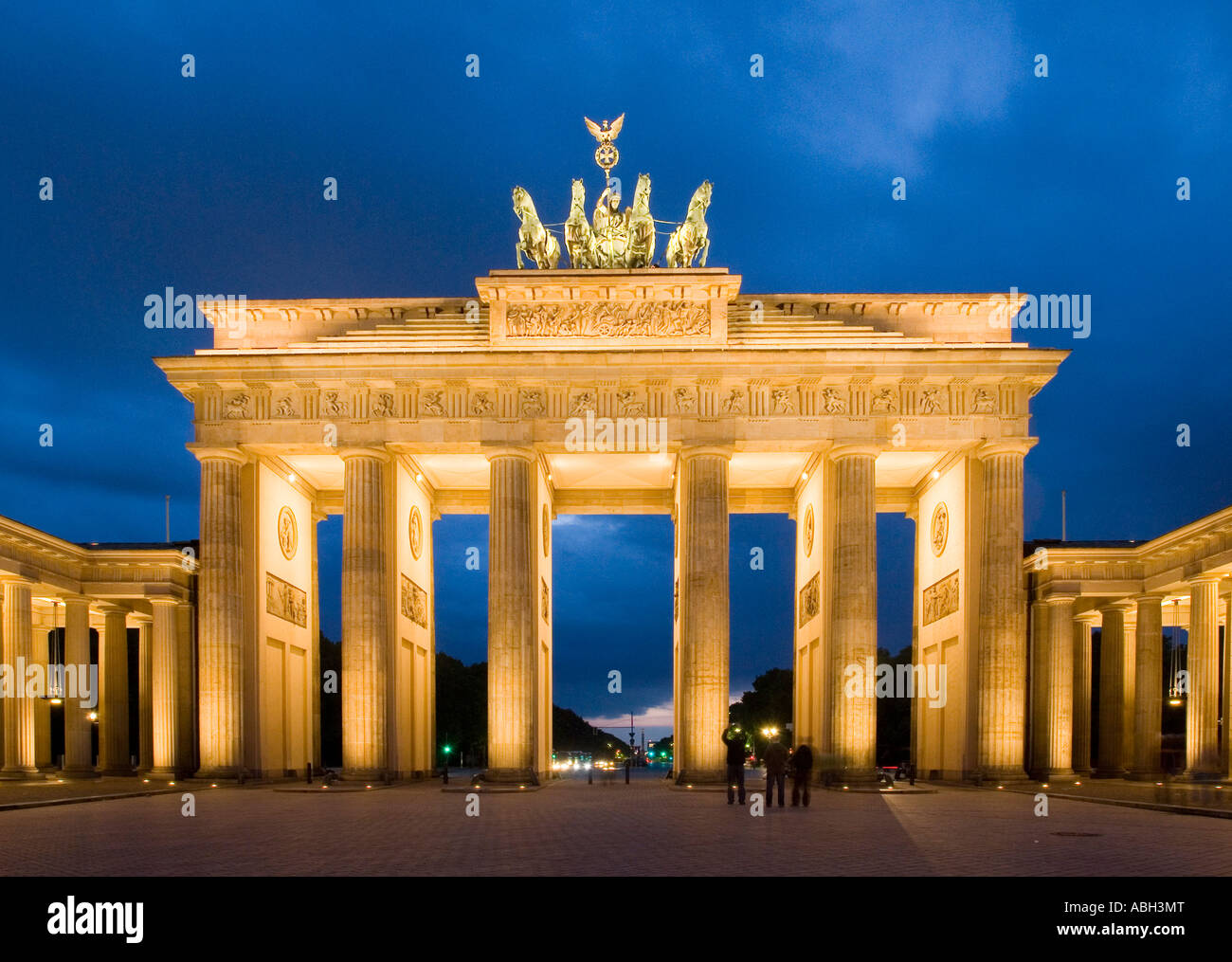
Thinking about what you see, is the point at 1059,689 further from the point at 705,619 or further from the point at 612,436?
the point at 612,436

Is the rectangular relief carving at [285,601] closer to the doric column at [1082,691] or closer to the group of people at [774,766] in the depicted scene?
the group of people at [774,766]

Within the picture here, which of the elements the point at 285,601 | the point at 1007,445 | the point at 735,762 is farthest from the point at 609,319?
the point at 735,762

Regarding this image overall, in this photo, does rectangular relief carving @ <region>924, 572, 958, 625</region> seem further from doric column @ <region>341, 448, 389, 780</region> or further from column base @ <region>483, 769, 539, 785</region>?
doric column @ <region>341, 448, 389, 780</region>

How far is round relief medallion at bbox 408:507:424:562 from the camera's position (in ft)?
146

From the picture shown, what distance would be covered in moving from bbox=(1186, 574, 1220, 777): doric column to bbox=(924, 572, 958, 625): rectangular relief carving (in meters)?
8.24

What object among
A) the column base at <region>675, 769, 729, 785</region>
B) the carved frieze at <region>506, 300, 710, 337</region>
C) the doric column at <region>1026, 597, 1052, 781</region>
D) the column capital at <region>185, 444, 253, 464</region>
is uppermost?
the carved frieze at <region>506, 300, 710, 337</region>

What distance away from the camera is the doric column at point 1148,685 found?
143 ft

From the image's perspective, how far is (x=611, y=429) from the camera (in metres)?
38.9

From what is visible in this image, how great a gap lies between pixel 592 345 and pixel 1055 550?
773 inches

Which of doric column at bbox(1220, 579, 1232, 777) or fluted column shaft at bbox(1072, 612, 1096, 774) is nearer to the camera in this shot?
doric column at bbox(1220, 579, 1232, 777)

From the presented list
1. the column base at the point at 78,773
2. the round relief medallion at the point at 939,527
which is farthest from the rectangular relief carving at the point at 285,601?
the round relief medallion at the point at 939,527

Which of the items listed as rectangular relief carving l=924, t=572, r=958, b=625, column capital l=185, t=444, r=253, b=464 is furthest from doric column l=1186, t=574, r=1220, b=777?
column capital l=185, t=444, r=253, b=464

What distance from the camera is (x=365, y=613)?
3822 centimetres
